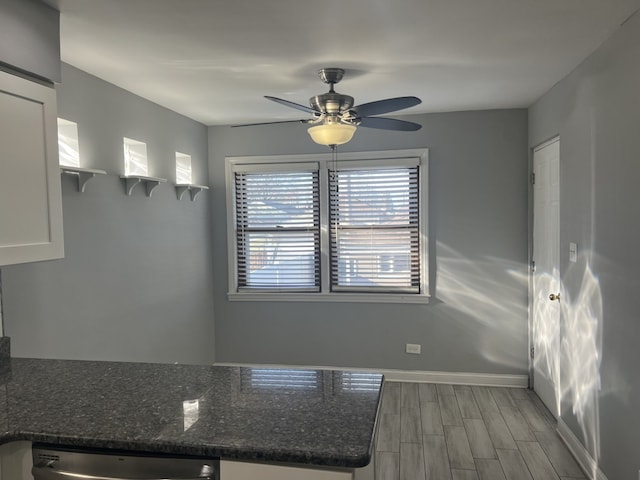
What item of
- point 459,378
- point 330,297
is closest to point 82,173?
point 330,297

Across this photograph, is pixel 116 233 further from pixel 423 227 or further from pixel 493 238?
pixel 493 238

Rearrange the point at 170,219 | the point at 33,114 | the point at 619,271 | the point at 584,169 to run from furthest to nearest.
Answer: the point at 170,219, the point at 584,169, the point at 619,271, the point at 33,114

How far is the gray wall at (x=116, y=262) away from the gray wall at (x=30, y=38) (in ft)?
2.37

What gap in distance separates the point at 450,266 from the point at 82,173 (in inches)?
121

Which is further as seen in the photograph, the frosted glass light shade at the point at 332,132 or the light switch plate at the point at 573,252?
the light switch plate at the point at 573,252

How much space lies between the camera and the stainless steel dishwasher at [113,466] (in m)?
1.42

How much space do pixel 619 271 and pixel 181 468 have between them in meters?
2.24

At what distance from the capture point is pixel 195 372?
2033mm

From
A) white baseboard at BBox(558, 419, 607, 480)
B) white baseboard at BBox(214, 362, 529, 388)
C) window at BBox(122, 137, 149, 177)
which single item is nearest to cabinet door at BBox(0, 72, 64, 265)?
window at BBox(122, 137, 149, 177)

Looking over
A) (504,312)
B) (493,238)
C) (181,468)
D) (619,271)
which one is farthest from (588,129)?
(181,468)

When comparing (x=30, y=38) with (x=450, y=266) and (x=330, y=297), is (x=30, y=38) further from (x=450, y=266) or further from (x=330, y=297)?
(x=450, y=266)

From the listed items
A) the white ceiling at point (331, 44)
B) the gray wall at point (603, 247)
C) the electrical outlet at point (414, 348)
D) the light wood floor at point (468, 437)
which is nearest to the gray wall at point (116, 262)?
the white ceiling at point (331, 44)

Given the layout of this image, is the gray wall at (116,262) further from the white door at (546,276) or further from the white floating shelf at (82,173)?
the white door at (546,276)

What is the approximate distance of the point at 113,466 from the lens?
146 cm
